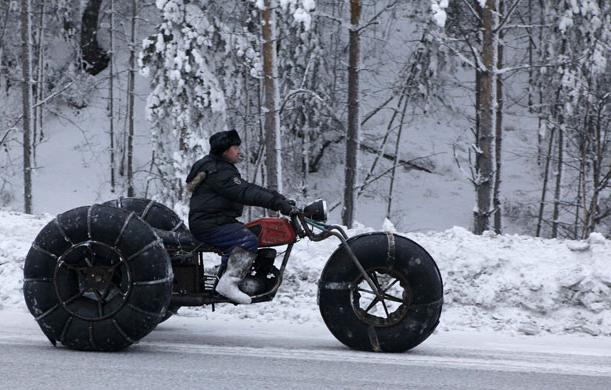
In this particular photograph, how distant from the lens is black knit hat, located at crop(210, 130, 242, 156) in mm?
7348

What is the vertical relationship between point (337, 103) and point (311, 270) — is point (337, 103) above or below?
above

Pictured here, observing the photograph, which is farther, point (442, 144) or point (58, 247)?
point (442, 144)

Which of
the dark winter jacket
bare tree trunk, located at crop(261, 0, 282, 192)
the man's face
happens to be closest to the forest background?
bare tree trunk, located at crop(261, 0, 282, 192)

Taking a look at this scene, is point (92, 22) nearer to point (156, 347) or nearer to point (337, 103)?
point (337, 103)

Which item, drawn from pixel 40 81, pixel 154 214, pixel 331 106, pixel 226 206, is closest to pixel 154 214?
pixel 154 214

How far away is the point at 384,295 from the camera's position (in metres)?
7.18

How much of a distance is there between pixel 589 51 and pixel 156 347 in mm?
16797

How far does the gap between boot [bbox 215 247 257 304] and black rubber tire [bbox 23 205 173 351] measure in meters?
0.46

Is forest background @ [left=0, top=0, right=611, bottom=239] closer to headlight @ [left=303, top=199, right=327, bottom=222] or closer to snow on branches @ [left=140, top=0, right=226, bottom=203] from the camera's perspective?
snow on branches @ [left=140, top=0, right=226, bottom=203]

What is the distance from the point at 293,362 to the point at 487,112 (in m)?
10.9

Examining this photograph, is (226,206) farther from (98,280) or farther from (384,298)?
(384,298)

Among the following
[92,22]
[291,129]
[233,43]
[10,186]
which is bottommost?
[10,186]

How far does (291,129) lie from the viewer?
2758 cm

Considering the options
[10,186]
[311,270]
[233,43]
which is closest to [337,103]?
[233,43]
